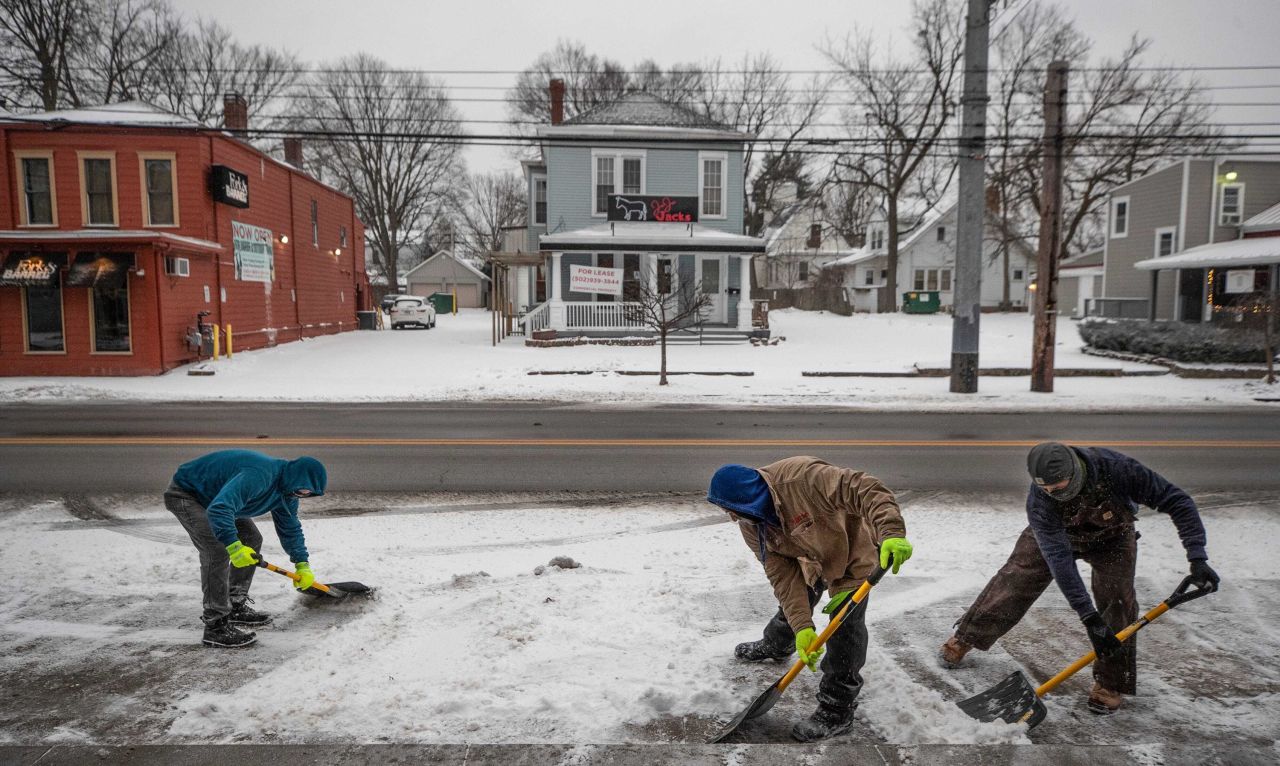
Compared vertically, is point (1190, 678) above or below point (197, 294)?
below

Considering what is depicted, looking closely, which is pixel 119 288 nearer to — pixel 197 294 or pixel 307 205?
pixel 197 294

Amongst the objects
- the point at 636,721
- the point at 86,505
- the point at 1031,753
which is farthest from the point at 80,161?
the point at 1031,753

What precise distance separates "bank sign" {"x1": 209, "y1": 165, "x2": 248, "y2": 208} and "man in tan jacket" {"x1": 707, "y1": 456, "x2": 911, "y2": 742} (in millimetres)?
22888

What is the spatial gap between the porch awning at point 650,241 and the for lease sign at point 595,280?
781 millimetres

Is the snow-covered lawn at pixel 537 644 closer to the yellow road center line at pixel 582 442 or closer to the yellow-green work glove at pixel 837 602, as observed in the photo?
the yellow-green work glove at pixel 837 602

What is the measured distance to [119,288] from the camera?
64.7ft

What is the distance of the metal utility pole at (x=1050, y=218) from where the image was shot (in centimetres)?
1568

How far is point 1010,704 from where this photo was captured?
12.8ft

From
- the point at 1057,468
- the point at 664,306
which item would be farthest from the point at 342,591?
the point at 664,306

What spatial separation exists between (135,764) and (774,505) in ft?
10.1

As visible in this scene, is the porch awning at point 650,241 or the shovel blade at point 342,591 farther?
the porch awning at point 650,241

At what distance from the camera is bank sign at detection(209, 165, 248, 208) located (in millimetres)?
22156

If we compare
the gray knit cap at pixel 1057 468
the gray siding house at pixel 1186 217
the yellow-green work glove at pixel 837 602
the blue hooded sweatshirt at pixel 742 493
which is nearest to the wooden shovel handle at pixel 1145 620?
the gray knit cap at pixel 1057 468

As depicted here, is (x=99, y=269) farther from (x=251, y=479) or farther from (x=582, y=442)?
(x=251, y=479)
